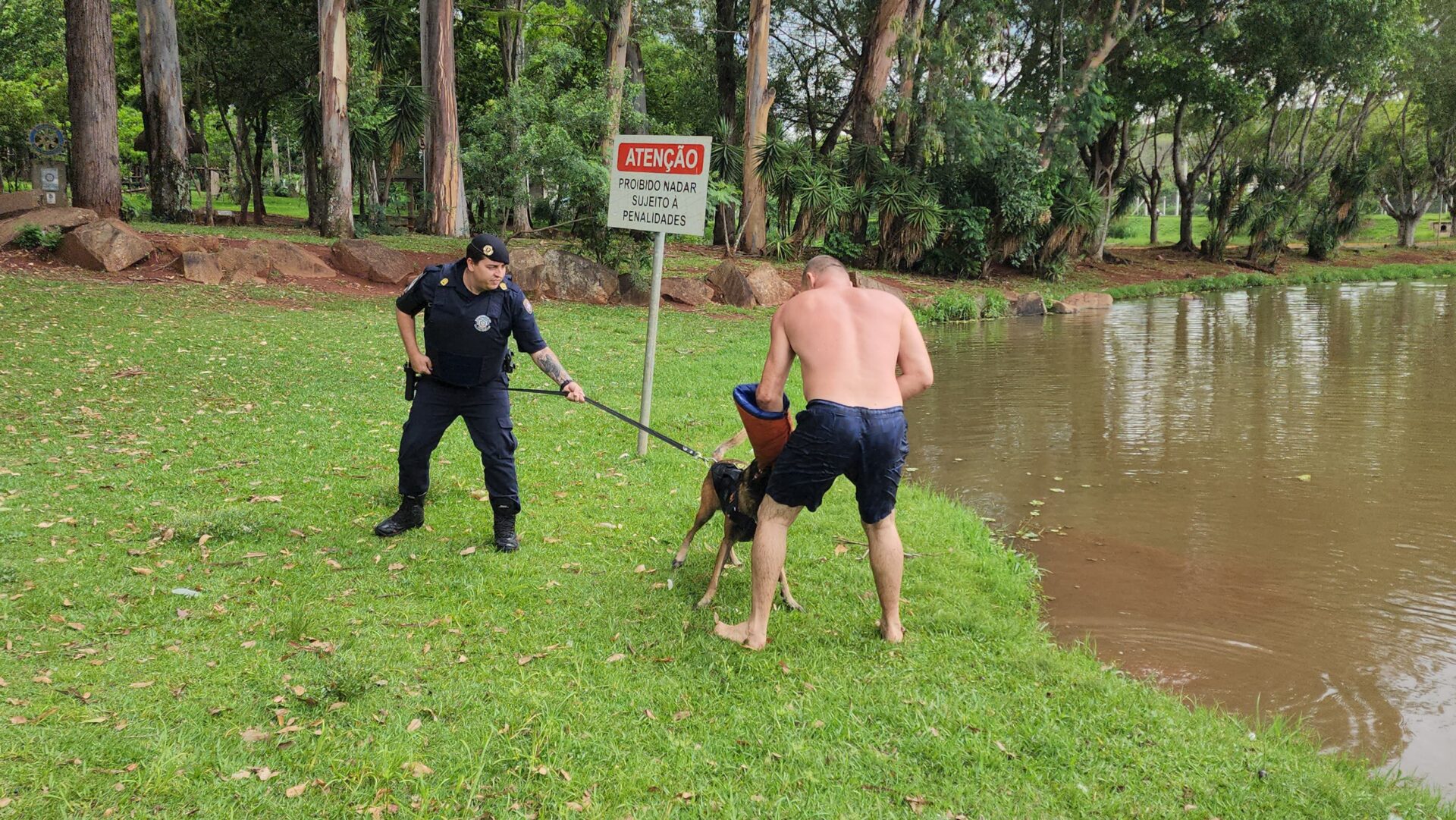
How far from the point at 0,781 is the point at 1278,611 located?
6067 millimetres

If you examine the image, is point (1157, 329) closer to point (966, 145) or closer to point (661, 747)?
point (966, 145)

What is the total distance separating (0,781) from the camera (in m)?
3.22

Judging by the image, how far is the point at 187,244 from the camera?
1658 centimetres

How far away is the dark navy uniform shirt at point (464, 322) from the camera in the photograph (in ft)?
17.8

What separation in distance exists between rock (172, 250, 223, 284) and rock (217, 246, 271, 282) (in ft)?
0.44

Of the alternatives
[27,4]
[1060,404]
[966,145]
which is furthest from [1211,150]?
[27,4]

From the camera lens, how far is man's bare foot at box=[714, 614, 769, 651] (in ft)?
14.9

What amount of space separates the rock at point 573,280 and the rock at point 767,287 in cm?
318

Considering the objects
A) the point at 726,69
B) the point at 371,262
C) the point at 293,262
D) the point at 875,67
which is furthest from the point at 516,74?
the point at 293,262

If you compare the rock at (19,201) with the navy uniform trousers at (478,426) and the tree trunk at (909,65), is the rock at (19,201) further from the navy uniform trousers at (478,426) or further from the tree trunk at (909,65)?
the tree trunk at (909,65)

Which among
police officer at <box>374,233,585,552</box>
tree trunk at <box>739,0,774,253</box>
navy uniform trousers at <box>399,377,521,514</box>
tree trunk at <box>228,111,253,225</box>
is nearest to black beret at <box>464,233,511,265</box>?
police officer at <box>374,233,585,552</box>

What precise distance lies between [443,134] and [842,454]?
2086 cm

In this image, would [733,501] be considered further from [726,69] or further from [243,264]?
[726,69]

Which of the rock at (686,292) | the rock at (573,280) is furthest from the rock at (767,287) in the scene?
the rock at (573,280)
